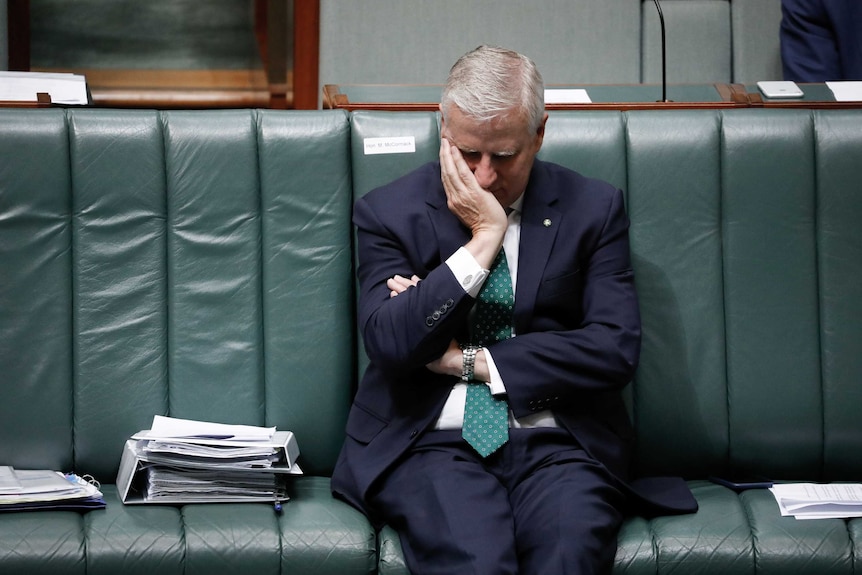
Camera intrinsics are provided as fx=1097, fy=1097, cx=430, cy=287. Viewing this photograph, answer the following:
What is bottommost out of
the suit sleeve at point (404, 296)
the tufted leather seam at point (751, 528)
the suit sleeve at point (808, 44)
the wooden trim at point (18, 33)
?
the tufted leather seam at point (751, 528)

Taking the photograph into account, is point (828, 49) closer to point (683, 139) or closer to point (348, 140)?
point (683, 139)

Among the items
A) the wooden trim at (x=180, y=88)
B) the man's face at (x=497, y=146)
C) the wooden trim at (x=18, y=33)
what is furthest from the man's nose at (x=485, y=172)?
the wooden trim at (x=18, y=33)

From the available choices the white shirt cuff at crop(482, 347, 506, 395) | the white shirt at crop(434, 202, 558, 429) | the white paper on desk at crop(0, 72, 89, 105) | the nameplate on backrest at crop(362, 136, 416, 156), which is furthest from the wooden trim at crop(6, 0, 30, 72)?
the white shirt cuff at crop(482, 347, 506, 395)

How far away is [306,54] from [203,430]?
2264 mm

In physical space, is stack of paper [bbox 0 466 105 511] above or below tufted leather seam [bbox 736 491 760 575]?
above

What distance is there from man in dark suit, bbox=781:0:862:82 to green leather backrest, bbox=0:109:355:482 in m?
2.00

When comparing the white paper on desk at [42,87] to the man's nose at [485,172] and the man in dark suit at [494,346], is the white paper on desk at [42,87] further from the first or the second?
the man's nose at [485,172]

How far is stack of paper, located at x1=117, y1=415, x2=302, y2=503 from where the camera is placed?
2.13 m

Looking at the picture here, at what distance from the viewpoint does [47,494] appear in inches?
83.3

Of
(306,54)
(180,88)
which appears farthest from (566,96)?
(180,88)

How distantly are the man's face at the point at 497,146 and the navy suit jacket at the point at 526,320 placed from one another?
0.10 metres

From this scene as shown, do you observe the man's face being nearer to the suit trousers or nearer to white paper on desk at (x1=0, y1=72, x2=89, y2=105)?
the suit trousers

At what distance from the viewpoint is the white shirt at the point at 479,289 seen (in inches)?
80.7

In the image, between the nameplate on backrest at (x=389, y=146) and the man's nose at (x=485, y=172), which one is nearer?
the man's nose at (x=485, y=172)
